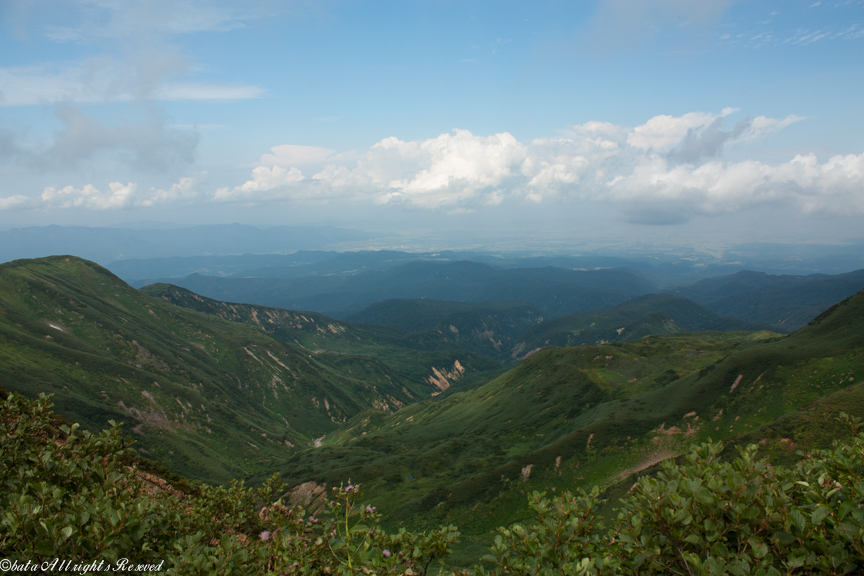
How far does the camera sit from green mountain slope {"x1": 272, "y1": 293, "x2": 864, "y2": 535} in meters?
74.4

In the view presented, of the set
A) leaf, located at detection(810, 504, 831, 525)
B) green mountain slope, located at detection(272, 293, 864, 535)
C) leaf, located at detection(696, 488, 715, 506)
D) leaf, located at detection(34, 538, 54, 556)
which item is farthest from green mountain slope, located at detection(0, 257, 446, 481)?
leaf, located at detection(810, 504, 831, 525)

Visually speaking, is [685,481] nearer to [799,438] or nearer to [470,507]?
[799,438]

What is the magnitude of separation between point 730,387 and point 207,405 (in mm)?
192694

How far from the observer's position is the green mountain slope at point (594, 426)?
244 feet

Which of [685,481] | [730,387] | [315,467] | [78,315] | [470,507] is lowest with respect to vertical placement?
[315,467]

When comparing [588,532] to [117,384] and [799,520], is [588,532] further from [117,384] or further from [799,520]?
[117,384]

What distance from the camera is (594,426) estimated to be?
86938 mm

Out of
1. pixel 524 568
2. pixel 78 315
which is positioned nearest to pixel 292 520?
pixel 524 568

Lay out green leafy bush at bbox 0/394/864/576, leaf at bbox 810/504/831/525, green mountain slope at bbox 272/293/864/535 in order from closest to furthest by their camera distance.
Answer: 1. leaf at bbox 810/504/831/525
2. green leafy bush at bbox 0/394/864/576
3. green mountain slope at bbox 272/293/864/535

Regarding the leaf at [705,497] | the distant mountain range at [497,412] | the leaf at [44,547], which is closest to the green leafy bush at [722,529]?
the leaf at [705,497]

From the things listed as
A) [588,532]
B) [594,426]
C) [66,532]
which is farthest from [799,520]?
[594,426]

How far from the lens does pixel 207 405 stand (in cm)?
17500

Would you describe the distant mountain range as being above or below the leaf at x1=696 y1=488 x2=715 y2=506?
below

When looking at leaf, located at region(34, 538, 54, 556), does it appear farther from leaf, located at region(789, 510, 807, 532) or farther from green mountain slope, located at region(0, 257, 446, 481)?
green mountain slope, located at region(0, 257, 446, 481)
